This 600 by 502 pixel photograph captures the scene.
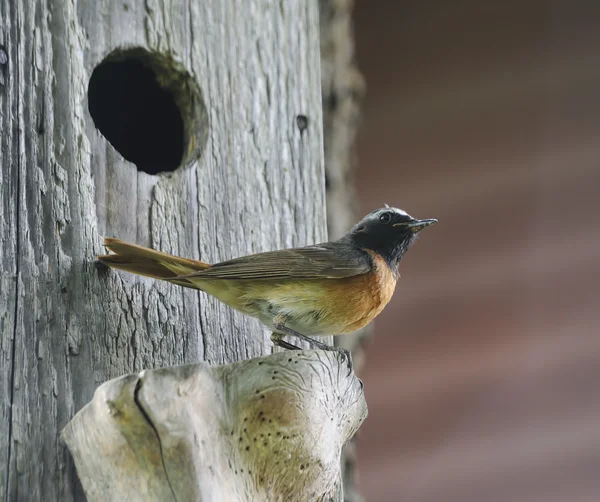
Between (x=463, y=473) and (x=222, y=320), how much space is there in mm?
2514

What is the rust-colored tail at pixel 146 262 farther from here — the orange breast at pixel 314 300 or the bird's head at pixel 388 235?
the bird's head at pixel 388 235

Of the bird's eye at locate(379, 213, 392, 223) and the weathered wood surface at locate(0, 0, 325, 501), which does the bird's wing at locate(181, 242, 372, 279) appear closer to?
the weathered wood surface at locate(0, 0, 325, 501)

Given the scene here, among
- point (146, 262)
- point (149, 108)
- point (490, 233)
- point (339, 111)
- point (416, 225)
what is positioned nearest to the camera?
point (146, 262)

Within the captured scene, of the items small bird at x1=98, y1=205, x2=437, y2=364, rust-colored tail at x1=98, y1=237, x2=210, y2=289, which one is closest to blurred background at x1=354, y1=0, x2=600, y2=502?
small bird at x1=98, y1=205, x2=437, y2=364

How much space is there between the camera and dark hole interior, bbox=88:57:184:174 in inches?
159

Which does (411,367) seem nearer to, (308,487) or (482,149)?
(482,149)

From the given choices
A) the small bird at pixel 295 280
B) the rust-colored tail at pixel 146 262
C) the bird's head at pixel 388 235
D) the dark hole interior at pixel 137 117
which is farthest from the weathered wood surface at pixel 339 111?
the rust-colored tail at pixel 146 262

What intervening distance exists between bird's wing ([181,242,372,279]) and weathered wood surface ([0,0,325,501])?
0.44 ft

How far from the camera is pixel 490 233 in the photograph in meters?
5.85

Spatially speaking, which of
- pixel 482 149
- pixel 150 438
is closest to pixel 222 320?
pixel 150 438

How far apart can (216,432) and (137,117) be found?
180cm

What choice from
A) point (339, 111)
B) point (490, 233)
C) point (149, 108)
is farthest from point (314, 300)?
point (490, 233)

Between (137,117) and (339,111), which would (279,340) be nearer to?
(137,117)

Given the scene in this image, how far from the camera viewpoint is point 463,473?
5.66 meters
